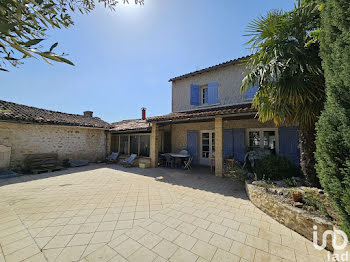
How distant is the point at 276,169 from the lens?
15.8 feet

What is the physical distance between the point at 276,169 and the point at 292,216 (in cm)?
224

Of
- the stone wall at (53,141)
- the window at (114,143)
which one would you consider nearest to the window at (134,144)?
the window at (114,143)

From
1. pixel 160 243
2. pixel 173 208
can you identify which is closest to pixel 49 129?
pixel 173 208

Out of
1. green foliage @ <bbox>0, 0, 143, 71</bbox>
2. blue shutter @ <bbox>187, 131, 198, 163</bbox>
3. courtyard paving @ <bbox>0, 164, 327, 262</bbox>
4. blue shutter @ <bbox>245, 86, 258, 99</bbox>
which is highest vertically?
blue shutter @ <bbox>245, 86, 258, 99</bbox>

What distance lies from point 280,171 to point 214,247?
12.8 ft

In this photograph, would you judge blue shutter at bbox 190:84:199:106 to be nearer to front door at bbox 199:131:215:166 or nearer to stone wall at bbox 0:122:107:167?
front door at bbox 199:131:215:166

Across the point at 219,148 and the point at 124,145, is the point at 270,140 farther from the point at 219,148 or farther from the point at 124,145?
the point at 124,145

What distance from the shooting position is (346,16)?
2.10 m

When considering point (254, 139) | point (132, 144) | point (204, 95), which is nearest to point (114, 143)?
point (132, 144)

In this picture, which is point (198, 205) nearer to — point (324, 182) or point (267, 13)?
point (324, 182)

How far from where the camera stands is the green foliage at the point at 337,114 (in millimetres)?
2010

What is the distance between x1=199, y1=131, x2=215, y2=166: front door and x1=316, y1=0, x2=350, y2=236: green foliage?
6.66 metres

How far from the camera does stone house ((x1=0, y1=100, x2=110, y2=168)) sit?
7.66m

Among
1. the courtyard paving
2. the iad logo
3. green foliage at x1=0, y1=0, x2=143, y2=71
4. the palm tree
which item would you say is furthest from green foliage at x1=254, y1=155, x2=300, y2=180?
green foliage at x1=0, y1=0, x2=143, y2=71
